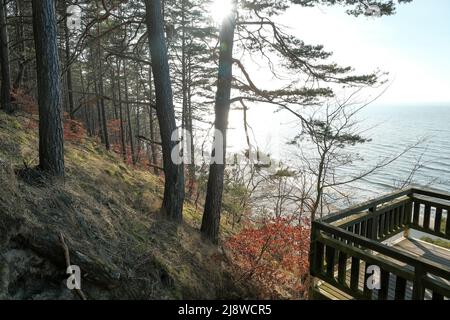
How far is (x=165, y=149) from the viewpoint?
6.88 m

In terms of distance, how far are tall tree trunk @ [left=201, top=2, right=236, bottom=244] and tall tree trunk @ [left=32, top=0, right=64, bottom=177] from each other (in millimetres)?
2999

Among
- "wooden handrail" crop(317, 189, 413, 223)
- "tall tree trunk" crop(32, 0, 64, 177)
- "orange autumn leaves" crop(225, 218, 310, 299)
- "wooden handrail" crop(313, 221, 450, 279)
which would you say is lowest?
"orange autumn leaves" crop(225, 218, 310, 299)

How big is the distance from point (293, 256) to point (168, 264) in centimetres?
418

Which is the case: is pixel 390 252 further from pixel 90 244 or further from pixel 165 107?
pixel 165 107

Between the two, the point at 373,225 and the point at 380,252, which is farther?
the point at 373,225

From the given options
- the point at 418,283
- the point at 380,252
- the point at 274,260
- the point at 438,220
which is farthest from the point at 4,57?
the point at 438,220

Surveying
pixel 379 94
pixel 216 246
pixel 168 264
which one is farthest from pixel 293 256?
pixel 379 94

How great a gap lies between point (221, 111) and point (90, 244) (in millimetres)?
3693

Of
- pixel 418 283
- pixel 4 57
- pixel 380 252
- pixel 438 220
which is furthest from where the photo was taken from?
pixel 4 57

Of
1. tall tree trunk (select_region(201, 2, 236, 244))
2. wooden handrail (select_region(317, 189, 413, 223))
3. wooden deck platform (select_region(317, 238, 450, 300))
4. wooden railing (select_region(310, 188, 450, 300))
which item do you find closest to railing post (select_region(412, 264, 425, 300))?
wooden railing (select_region(310, 188, 450, 300))

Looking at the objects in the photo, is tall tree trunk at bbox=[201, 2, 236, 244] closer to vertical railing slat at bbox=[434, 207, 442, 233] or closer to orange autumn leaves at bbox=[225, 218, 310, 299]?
orange autumn leaves at bbox=[225, 218, 310, 299]

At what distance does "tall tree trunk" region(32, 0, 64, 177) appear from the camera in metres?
4.90

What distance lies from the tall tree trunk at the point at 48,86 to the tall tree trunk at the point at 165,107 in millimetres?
1870

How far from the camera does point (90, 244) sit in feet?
13.5
